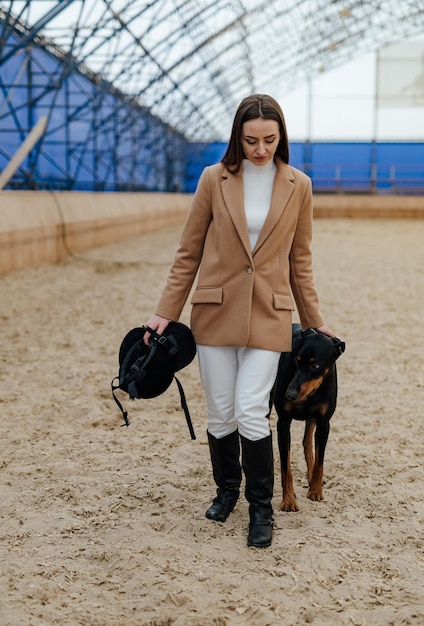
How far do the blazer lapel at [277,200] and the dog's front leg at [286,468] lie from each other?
24.6 inches

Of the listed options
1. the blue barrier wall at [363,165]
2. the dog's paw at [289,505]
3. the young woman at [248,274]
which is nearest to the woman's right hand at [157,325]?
the young woman at [248,274]

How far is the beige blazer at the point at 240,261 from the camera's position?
2643 mm

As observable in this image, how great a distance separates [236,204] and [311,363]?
581 millimetres

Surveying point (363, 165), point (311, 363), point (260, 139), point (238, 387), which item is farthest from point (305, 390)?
point (363, 165)

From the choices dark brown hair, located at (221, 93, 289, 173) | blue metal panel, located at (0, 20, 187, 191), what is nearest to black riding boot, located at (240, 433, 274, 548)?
dark brown hair, located at (221, 93, 289, 173)

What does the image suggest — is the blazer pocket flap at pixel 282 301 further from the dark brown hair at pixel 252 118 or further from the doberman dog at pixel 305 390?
the dark brown hair at pixel 252 118

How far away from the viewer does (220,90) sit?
29188 mm

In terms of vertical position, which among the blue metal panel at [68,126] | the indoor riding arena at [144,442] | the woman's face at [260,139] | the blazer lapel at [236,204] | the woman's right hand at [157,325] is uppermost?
the blue metal panel at [68,126]

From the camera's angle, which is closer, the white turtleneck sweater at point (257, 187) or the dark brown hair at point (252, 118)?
the dark brown hair at point (252, 118)

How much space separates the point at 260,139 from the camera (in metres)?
2.57

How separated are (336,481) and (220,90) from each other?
27.3m

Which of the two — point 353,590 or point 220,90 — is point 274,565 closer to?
point 353,590

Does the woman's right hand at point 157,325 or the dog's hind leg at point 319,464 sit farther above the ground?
the woman's right hand at point 157,325

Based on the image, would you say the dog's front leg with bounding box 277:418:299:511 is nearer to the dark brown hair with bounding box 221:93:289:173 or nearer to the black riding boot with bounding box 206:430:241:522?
the black riding boot with bounding box 206:430:241:522
